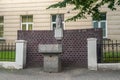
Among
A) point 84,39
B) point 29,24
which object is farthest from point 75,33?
point 29,24

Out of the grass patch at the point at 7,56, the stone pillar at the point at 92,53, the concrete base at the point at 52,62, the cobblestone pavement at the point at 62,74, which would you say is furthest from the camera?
the grass patch at the point at 7,56

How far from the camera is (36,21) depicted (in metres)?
25.4

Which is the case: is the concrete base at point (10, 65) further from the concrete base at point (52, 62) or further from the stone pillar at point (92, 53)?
the stone pillar at point (92, 53)

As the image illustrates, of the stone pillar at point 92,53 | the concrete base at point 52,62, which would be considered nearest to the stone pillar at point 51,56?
the concrete base at point 52,62

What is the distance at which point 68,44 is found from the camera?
47.3ft

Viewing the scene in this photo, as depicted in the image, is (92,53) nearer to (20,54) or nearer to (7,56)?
(20,54)

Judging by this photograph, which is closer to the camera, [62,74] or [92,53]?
[62,74]

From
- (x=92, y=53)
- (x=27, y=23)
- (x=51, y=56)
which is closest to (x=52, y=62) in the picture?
(x=51, y=56)

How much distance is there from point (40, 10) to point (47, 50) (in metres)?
12.8

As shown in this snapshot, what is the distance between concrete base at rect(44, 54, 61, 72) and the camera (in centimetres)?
1303

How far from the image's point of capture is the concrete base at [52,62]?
13.0 metres

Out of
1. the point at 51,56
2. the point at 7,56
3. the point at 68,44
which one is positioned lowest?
the point at 7,56

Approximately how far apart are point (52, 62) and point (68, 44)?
174 cm

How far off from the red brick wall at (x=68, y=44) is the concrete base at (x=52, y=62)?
136 cm
